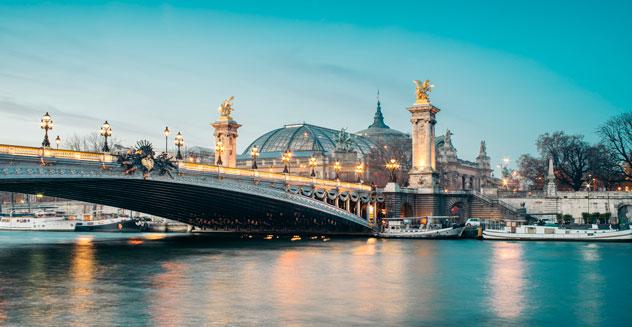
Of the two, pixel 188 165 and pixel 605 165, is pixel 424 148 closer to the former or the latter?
pixel 605 165

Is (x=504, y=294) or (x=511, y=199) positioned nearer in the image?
(x=504, y=294)

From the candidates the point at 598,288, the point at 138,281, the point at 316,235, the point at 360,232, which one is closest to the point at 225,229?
the point at 316,235

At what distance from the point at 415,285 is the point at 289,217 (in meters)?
49.6

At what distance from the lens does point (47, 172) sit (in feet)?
159

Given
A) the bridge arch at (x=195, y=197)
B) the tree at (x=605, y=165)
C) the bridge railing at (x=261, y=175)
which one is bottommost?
the bridge arch at (x=195, y=197)

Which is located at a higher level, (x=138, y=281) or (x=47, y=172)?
(x=47, y=172)

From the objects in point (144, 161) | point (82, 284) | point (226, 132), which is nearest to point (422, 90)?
point (226, 132)

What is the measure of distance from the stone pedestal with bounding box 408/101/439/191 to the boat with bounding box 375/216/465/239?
4.82 metres

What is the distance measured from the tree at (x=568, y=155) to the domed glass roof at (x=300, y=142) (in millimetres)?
53197

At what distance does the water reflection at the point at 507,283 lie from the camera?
1095 inches

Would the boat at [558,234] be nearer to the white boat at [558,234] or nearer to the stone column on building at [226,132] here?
the white boat at [558,234]

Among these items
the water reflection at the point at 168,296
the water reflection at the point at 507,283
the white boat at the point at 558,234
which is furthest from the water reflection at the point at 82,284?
the white boat at the point at 558,234

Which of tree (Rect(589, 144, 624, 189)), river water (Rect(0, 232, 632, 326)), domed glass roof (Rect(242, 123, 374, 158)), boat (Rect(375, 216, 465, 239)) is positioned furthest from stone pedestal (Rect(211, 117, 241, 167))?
domed glass roof (Rect(242, 123, 374, 158))

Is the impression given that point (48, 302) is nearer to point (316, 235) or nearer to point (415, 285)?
point (415, 285)
